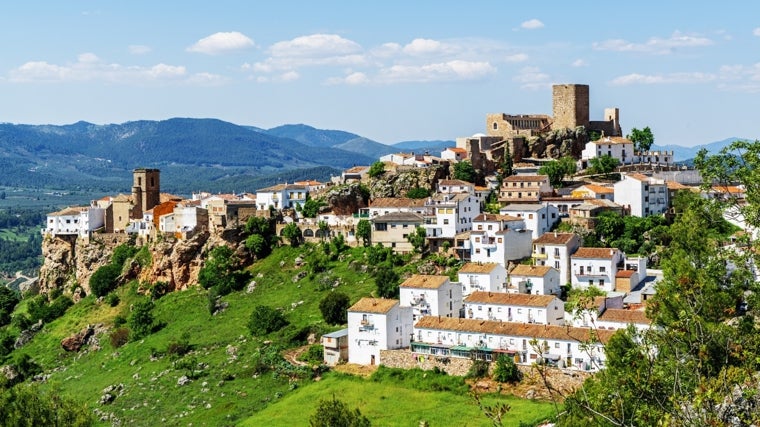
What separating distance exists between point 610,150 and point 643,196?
13.9 meters

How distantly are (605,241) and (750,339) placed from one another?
124ft

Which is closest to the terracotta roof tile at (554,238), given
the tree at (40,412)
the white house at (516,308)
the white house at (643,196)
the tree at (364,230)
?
the white house at (516,308)

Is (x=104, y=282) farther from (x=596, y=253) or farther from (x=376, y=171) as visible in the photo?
(x=596, y=253)

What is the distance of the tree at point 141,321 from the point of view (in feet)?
213

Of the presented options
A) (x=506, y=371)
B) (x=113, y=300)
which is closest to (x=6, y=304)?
(x=113, y=300)

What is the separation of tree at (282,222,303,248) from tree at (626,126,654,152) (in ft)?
101

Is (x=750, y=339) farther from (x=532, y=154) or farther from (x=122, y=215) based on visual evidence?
(x=122, y=215)

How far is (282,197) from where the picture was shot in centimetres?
7550

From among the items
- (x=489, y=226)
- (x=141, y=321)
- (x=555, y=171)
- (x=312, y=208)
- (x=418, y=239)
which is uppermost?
(x=555, y=171)

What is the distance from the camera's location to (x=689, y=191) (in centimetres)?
6372

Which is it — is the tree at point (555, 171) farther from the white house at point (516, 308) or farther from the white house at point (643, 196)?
the white house at point (516, 308)

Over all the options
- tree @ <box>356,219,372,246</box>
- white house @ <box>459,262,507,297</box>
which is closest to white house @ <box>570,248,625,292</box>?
white house @ <box>459,262,507,297</box>

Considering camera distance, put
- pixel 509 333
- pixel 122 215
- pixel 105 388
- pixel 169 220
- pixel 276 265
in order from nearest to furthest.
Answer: pixel 509 333 → pixel 105 388 → pixel 276 265 → pixel 169 220 → pixel 122 215

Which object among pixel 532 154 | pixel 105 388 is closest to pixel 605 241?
pixel 532 154
